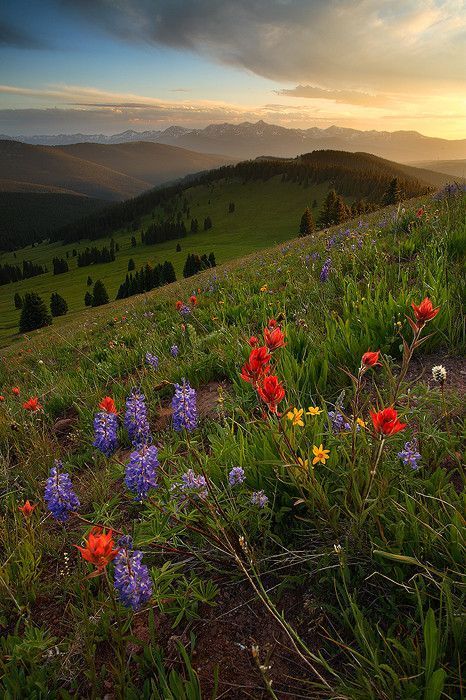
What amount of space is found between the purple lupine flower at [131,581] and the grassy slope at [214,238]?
95.3 m

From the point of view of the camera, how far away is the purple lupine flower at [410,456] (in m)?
1.93

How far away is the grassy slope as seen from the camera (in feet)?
357

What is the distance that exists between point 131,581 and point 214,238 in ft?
432

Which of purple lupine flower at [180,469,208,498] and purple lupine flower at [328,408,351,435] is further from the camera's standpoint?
purple lupine flower at [328,408,351,435]

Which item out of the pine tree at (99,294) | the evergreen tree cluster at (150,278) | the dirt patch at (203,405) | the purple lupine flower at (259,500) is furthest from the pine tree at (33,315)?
the purple lupine flower at (259,500)

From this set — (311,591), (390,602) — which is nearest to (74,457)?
(311,591)

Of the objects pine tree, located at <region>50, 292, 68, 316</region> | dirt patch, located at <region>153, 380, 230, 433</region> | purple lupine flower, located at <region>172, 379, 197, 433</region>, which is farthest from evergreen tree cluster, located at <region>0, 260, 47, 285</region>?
purple lupine flower, located at <region>172, 379, 197, 433</region>

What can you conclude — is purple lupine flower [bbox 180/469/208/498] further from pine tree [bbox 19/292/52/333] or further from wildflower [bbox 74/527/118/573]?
pine tree [bbox 19/292/52/333]

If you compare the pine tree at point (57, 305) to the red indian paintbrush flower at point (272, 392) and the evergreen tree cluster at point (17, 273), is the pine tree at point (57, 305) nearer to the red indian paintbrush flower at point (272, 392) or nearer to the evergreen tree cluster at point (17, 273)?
the evergreen tree cluster at point (17, 273)

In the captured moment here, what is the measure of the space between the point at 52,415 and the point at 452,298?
4.74 metres

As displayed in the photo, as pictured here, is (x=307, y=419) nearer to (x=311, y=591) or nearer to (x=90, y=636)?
(x=311, y=591)

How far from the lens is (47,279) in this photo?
140000 mm

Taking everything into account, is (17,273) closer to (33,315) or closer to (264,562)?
(33,315)

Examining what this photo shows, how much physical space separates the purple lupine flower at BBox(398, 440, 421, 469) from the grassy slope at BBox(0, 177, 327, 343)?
9480 centimetres
